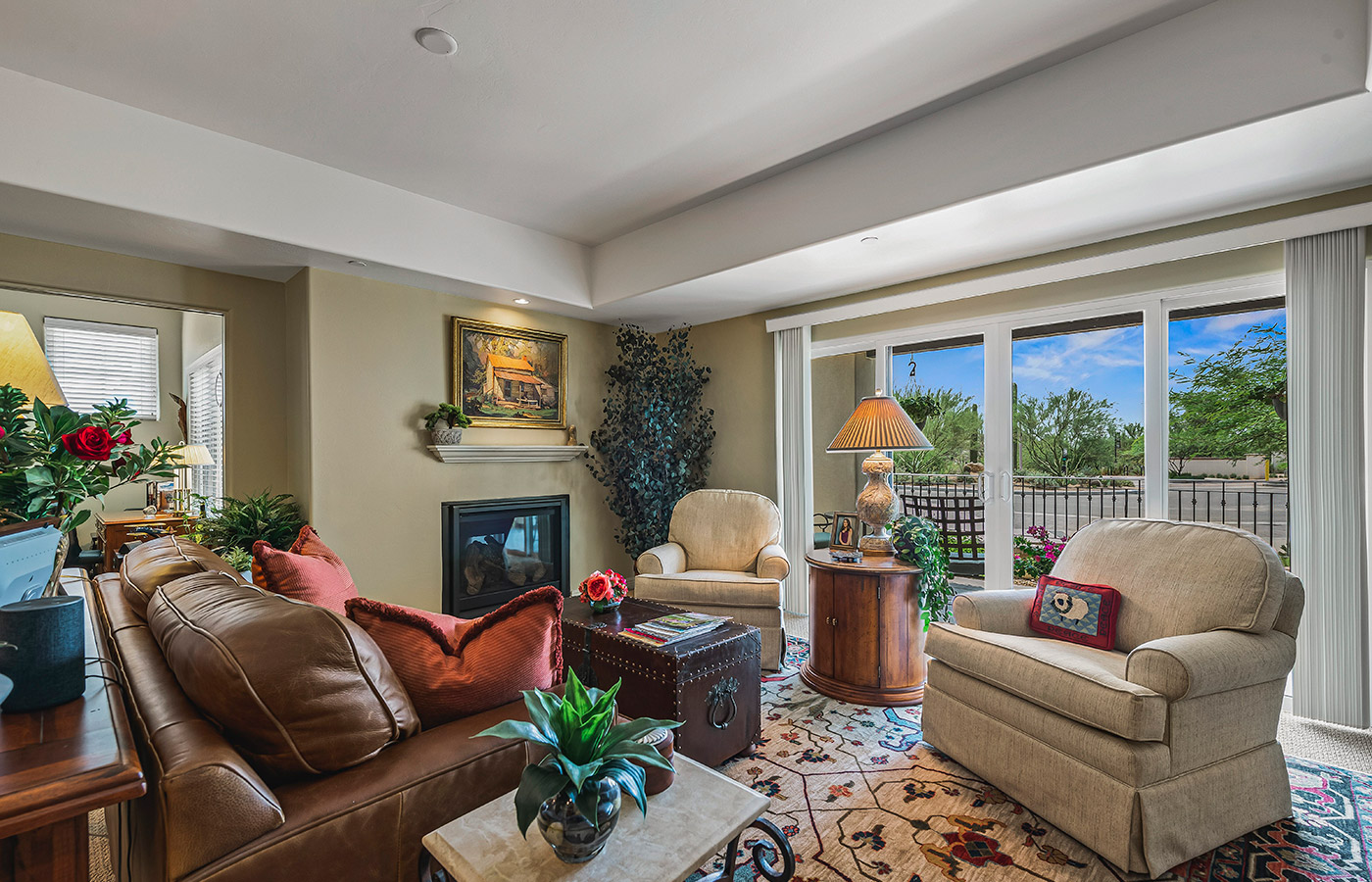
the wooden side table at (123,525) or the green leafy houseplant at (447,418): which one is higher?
the green leafy houseplant at (447,418)

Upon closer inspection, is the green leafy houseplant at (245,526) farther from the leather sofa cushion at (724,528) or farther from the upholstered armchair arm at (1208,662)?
the upholstered armchair arm at (1208,662)

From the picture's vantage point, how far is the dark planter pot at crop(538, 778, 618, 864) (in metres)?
1.07

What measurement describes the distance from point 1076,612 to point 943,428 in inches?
70.2

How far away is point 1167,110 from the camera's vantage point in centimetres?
221

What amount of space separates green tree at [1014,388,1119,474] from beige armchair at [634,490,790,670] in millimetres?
1585

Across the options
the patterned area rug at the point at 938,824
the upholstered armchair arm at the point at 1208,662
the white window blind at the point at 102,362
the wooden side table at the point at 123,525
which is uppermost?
the white window blind at the point at 102,362

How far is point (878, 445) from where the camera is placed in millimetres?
3236

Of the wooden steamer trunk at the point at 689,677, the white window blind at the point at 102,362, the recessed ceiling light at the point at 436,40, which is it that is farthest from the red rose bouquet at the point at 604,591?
the white window blind at the point at 102,362

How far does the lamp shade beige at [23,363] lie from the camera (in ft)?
4.08

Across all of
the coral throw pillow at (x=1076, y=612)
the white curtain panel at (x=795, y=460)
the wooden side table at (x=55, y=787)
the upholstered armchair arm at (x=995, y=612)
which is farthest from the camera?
the white curtain panel at (x=795, y=460)

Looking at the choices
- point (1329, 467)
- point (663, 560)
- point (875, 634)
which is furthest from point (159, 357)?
point (1329, 467)

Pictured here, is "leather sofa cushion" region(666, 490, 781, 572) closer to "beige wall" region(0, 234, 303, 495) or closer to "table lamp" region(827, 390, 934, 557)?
"table lamp" region(827, 390, 934, 557)

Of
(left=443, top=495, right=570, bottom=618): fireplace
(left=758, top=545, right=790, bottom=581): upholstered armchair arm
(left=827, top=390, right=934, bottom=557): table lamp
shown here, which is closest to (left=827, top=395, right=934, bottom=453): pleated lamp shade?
(left=827, top=390, right=934, bottom=557): table lamp

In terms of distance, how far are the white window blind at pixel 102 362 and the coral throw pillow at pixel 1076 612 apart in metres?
4.64
